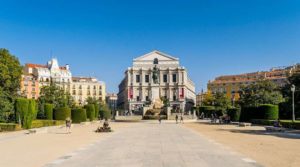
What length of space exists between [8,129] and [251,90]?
202ft

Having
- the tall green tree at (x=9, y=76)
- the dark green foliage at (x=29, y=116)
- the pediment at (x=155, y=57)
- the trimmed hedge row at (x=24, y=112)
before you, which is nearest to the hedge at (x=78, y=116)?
the tall green tree at (x=9, y=76)

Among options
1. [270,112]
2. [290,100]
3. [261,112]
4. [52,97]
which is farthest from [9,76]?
[290,100]

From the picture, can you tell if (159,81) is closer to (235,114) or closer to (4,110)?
(235,114)

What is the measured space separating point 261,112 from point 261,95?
69.6 feet

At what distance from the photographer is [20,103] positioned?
4291 centimetres

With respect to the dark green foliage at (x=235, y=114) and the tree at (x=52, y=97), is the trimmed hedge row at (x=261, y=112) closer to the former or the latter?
the dark green foliage at (x=235, y=114)

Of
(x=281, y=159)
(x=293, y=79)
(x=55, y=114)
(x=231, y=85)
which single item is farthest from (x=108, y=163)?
(x=231, y=85)

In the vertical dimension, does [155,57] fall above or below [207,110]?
above

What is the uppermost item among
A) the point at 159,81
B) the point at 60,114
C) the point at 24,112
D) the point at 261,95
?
the point at 159,81

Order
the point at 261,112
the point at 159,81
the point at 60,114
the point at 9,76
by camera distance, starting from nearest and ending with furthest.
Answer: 1. the point at 9,76
2. the point at 261,112
3. the point at 60,114
4. the point at 159,81

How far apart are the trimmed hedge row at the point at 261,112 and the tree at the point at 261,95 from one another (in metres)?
11.2

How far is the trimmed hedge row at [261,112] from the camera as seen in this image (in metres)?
58.6

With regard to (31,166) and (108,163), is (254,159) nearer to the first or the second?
(108,163)

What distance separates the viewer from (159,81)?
556 feet
